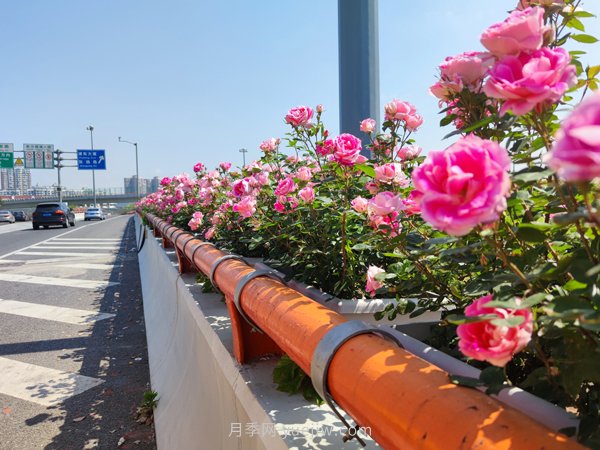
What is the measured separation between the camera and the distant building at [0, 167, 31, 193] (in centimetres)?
14138

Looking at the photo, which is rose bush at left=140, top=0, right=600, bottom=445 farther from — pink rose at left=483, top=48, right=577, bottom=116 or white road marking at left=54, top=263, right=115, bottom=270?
white road marking at left=54, top=263, right=115, bottom=270

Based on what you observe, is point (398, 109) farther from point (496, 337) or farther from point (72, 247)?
point (72, 247)

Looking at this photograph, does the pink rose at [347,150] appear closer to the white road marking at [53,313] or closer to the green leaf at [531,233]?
the green leaf at [531,233]

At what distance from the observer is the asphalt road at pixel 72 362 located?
3.53 meters

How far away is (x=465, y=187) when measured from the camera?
0.74 m

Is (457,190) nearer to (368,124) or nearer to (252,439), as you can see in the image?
(252,439)

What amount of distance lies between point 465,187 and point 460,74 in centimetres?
60

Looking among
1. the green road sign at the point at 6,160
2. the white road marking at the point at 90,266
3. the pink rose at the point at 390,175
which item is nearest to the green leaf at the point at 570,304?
the pink rose at the point at 390,175

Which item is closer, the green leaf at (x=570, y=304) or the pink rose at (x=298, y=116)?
the green leaf at (x=570, y=304)

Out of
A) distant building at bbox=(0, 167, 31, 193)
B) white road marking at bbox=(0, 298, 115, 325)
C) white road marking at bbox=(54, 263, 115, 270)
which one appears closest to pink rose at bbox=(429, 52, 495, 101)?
white road marking at bbox=(0, 298, 115, 325)

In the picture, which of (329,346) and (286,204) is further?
(286,204)

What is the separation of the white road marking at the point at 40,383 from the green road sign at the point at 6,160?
44.0 meters

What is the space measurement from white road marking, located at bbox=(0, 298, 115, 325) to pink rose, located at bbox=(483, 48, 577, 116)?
21.7ft

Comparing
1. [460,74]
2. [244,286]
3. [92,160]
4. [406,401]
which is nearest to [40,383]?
[244,286]
